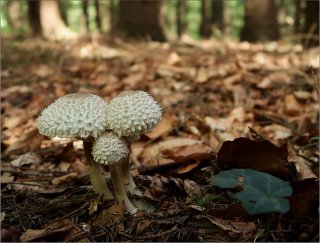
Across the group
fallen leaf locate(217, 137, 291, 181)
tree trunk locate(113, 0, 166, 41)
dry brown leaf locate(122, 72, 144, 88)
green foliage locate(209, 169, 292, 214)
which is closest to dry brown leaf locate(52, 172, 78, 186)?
fallen leaf locate(217, 137, 291, 181)

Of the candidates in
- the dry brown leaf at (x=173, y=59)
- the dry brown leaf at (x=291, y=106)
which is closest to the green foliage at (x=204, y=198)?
the dry brown leaf at (x=291, y=106)

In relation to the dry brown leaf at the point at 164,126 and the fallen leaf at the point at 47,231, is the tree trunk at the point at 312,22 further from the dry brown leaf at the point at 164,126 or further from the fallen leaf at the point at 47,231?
the fallen leaf at the point at 47,231

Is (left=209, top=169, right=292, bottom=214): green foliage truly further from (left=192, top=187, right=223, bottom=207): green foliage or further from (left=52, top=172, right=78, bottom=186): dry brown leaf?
(left=52, top=172, right=78, bottom=186): dry brown leaf

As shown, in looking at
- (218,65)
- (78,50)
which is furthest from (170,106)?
(78,50)

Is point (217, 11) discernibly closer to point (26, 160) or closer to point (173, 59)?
point (173, 59)

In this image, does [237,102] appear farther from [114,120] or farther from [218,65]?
[114,120]

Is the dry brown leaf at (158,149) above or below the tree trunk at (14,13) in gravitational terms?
above
